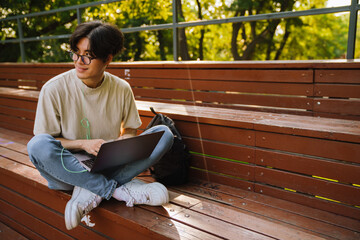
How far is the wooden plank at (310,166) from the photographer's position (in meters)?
2.01

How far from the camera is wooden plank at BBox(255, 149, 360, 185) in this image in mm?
2008

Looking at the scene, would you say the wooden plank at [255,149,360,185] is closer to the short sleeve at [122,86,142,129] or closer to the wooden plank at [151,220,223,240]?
the wooden plank at [151,220,223,240]

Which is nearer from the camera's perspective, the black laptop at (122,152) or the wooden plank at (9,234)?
the black laptop at (122,152)

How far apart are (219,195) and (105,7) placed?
7.22 metres

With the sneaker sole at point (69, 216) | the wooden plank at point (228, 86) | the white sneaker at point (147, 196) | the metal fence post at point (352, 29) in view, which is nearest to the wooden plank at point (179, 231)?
the white sneaker at point (147, 196)

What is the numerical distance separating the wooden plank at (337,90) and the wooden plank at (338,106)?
0.04 metres

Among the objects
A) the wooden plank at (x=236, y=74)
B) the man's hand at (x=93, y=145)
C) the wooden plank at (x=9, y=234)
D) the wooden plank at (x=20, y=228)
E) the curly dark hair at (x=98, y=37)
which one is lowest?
the wooden plank at (x=9, y=234)

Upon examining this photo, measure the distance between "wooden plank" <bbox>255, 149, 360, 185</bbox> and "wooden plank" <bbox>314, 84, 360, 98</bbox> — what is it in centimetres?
73

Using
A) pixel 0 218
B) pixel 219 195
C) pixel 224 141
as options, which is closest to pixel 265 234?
pixel 219 195

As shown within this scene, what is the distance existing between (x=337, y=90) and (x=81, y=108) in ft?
6.16

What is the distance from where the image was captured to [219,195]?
238 centimetres

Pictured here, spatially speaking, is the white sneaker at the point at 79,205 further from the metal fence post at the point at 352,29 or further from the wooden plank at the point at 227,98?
the metal fence post at the point at 352,29

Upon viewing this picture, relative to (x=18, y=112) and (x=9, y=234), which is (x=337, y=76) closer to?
(x=9, y=234)

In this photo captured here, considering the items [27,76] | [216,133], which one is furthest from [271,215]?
[27,76]
